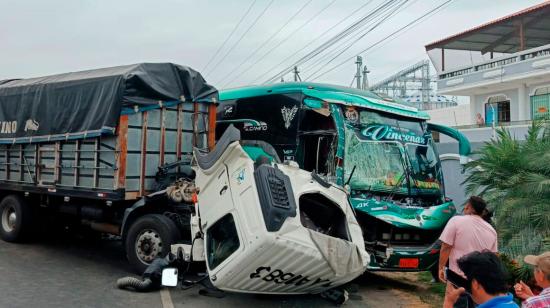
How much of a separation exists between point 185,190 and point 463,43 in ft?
73.2

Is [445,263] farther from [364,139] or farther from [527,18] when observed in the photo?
[527,18]

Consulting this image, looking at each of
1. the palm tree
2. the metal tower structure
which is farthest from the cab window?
the metal tower structure

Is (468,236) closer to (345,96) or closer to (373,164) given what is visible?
(373,164)

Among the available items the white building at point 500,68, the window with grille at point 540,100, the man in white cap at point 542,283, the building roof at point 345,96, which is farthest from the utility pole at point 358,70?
the man in white cap at point 542,283

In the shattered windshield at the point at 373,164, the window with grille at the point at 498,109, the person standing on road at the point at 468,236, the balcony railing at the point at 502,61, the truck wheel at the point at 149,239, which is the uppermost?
the balcony railing at the point at 502,61

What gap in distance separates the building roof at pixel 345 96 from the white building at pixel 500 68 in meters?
12.7

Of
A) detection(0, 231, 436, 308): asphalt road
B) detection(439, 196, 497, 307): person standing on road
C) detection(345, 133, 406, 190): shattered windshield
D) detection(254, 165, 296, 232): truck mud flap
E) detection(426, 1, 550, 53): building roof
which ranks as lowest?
detection(0, 231, 436, 308): asphalt road

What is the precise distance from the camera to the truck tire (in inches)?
377

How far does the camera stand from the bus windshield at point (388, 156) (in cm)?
771

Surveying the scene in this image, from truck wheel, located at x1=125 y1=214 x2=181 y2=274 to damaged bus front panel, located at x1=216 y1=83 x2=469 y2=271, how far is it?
7.45 ft

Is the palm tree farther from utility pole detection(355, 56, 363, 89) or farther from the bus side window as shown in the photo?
utility pole detection(355, 56, 363, 89)

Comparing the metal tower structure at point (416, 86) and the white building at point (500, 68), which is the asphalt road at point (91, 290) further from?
the metal tower structure at point (416, 86)

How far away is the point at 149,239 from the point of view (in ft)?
24.1

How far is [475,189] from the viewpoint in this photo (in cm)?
782
